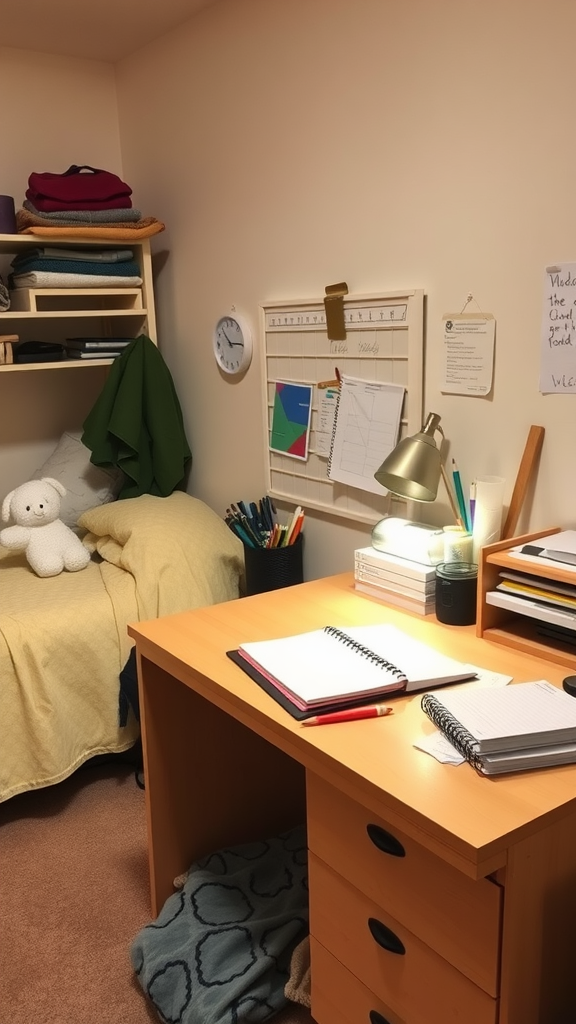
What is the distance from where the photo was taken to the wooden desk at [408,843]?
1.07m

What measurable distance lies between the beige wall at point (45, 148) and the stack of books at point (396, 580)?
1645mm

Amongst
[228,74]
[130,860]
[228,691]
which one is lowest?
[130,860]

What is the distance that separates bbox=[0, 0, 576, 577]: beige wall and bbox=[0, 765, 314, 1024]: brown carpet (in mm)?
915

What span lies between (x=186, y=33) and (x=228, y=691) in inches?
85.1

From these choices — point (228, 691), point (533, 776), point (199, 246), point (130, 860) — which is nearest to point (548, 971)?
point (533, 776)

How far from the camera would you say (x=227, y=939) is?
175 cm

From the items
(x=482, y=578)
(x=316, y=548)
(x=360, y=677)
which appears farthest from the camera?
(x=316, y=548)

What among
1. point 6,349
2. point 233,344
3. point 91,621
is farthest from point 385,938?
point 6,349

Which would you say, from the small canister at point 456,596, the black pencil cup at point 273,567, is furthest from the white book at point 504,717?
the black pencil cup at point 273,567

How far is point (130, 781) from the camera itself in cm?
250

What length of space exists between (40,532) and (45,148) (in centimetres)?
141

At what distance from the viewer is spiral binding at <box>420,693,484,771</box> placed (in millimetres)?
1159

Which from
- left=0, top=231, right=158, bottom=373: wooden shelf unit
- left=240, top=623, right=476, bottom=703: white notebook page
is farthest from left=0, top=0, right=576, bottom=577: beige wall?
left=240, top=623, right=476, bottom=703: white notebook page

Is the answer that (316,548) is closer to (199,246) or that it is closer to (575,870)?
(199,246)
